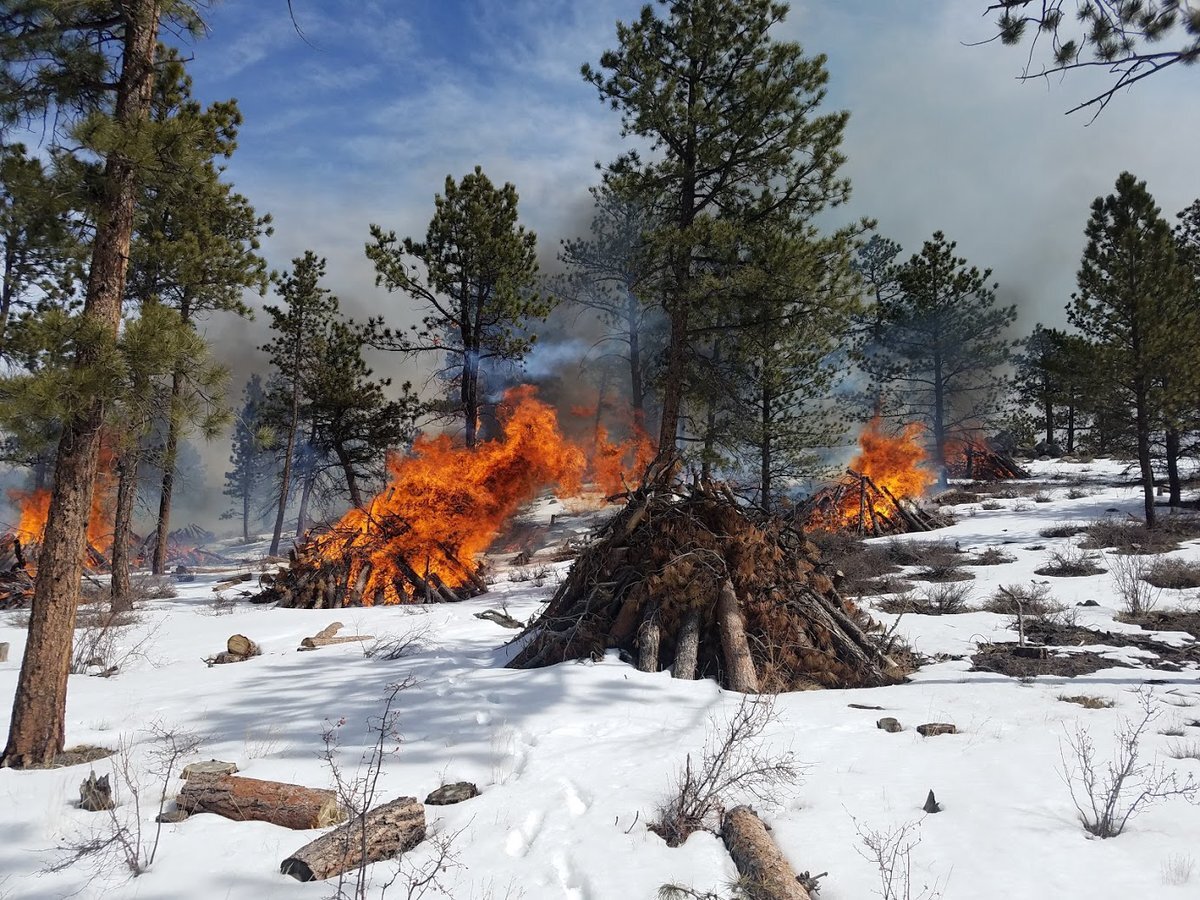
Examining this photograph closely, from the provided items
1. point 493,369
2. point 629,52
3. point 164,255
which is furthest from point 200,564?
point 629,52

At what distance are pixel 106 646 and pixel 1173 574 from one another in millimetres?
15594

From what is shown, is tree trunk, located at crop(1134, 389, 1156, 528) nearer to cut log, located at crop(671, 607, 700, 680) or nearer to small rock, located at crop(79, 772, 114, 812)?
cut log, located at crop(671, 607, 700, 680)

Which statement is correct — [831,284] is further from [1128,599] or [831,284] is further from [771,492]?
[771,492]

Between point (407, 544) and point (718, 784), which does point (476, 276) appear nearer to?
point (407, 544)

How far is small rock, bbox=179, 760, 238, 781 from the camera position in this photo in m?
3.88

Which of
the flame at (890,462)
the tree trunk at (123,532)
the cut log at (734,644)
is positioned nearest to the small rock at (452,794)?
the cut log at (734,644)

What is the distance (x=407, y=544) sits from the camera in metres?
15.0

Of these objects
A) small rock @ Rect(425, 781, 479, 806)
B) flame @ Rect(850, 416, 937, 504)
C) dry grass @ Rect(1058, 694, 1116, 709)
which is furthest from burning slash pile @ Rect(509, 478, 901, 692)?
flame @ Rect(850, 416, 937, 504)

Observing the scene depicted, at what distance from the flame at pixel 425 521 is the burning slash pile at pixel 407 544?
2 centimetres

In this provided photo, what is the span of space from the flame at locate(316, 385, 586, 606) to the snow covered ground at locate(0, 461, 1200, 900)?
668 cm

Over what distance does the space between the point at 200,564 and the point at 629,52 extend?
1456 inches

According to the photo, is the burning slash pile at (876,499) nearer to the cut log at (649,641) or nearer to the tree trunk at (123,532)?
the cut log at (649,641)

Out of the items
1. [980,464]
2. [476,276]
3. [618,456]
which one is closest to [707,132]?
[476,276]

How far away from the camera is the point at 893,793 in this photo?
3789 millimetres
